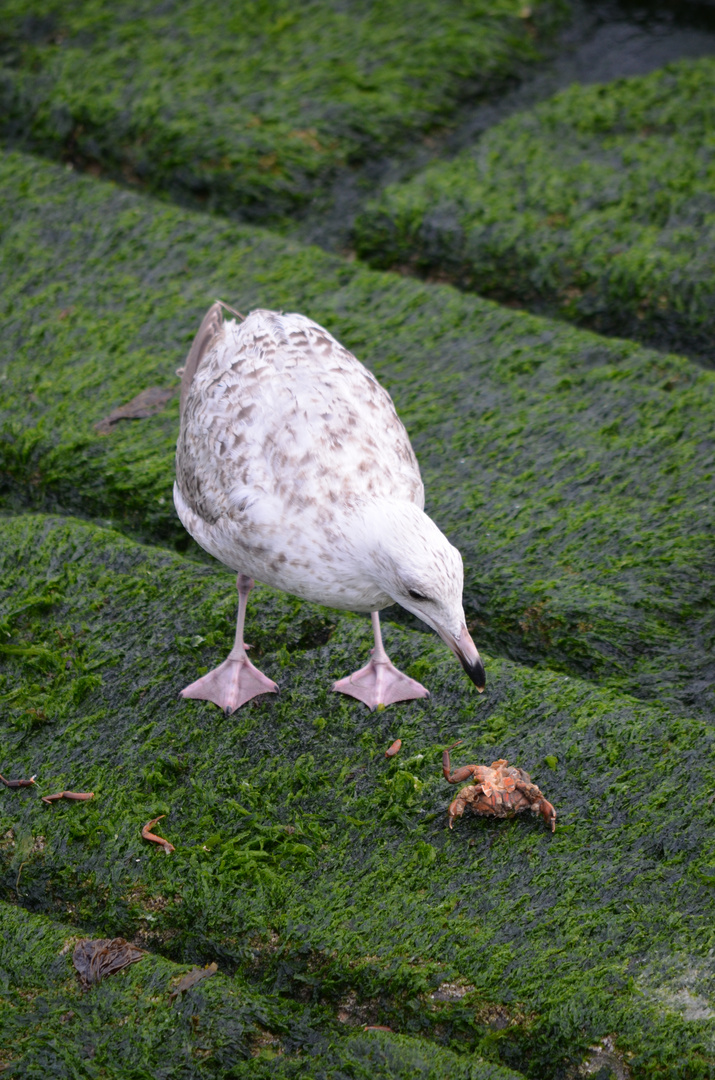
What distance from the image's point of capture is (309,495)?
3096mm

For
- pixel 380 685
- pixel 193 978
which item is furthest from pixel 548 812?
pixel 193 978

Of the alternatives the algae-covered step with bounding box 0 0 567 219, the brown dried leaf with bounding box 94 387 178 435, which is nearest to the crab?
the brown dried leaf with bounding box 94 387 178 435

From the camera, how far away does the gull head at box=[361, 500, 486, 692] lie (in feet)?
9.49

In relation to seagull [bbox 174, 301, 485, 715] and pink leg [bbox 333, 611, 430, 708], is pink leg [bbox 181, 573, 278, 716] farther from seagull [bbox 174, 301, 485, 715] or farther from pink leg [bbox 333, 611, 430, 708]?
pink leg [bbox 333, 611, 430, 708]

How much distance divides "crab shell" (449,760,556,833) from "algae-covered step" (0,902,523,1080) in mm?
712

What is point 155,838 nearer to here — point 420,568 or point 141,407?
point 420,568

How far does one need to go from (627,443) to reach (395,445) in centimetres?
171

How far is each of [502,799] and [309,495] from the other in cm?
116

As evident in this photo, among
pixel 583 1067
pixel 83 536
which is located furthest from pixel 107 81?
pixel 583 1067

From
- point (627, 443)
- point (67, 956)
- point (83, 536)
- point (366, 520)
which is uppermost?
point (366, 520)

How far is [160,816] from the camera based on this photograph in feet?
11.2

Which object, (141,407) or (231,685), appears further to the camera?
(141,407)

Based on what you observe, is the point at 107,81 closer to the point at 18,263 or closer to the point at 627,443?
the point at 18,263

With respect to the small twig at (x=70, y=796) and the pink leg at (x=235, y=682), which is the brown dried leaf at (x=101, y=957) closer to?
the small twig at (x=70, y=796)
